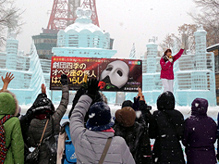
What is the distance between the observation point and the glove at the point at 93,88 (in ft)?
5.78

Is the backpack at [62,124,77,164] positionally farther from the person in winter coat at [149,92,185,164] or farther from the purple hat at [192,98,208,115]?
the purple hat at [192,98,208,115]

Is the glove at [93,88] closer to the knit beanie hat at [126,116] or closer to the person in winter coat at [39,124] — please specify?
the knit beanie hat at [126,116]

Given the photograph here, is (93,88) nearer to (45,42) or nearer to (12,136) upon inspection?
(12,136)

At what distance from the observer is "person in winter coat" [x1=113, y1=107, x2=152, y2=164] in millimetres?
2287

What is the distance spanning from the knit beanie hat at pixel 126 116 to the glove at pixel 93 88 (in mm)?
571

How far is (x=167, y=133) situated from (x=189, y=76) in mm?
11473

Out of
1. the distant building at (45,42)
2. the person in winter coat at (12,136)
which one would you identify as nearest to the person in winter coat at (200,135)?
the person in winter coat at (12,136)

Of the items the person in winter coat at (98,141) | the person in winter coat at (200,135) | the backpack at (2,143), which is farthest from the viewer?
the person in winter coat at (200,135)

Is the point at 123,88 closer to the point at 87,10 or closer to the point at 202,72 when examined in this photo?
the point at 202,72

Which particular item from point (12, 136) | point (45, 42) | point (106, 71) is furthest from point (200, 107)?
point (45, 42)

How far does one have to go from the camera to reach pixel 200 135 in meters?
2.50

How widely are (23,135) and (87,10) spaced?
1684cm

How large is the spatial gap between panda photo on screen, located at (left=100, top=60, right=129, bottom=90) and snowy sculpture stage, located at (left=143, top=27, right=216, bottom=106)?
183 cm

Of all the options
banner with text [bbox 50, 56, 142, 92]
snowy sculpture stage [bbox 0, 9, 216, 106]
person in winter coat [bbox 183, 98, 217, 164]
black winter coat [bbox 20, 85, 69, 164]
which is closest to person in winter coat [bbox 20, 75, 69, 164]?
black winter coat [bbox 20, 85, 69, 164]
